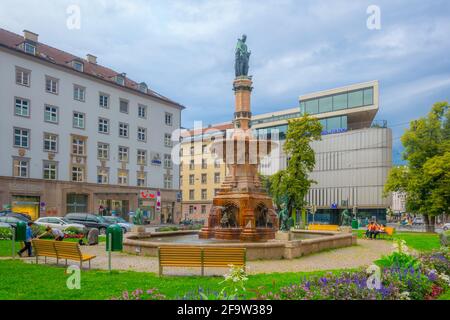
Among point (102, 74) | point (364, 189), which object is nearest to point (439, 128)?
point (364, 189)

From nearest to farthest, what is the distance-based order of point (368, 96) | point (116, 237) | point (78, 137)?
point (116, 237)
point (78, 137)
point (368, 96)

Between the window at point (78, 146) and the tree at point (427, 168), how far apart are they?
109 ft

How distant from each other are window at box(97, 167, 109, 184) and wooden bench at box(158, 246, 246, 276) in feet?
133

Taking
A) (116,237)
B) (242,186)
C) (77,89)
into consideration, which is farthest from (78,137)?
(116,237)

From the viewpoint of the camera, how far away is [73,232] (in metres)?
25.2

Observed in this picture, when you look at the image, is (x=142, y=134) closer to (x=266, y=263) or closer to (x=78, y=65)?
(x=78, y=65)

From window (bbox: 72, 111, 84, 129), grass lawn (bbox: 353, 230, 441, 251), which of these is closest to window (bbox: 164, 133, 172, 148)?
window (bbox: 72, 111, 84, 129)

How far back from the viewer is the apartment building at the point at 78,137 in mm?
41688

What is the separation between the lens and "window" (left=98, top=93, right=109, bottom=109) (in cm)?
5100

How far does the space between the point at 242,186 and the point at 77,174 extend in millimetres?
32301

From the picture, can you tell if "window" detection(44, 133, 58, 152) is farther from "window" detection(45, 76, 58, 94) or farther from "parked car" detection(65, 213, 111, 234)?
"parked car" detection(65, 213, 111, 234)

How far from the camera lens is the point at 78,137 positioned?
4797 cm

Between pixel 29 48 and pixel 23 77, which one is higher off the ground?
pixel 29 48
